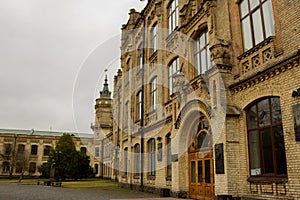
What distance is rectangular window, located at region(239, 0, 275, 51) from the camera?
1046 cm

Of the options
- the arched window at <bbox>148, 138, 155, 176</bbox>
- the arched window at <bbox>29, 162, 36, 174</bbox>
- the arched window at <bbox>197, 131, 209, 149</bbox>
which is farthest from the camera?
the arched window at <bbox>29, 162, 36, 174</bbox>

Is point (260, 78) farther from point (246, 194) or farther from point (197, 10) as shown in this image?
point (197, 10)

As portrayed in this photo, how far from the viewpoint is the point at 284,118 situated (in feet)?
30.2

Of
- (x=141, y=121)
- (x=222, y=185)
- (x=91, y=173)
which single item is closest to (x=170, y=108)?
(x=141, y=121)

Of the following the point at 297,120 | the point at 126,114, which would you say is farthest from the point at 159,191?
the point at 126,114

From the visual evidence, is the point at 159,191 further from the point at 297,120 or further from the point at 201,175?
the point at 297,120

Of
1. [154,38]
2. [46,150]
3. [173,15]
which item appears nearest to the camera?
[173,15]

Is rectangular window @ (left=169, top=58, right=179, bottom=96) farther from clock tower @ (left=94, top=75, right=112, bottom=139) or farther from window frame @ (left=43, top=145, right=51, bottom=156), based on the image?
window frame @ (left=43, top=145, right=51, bottom=156)

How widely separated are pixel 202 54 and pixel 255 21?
402 cm

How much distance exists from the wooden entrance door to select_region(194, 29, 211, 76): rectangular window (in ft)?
13.5

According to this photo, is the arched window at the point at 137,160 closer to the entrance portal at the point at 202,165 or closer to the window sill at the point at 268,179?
the entrance portal at the point at 202,165

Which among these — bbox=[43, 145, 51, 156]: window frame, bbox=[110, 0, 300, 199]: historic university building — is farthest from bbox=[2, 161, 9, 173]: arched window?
bbox=[110, 0, 300, 199]: historic university building

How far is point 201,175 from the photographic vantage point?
1380 cm

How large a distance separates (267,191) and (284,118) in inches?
94.9
